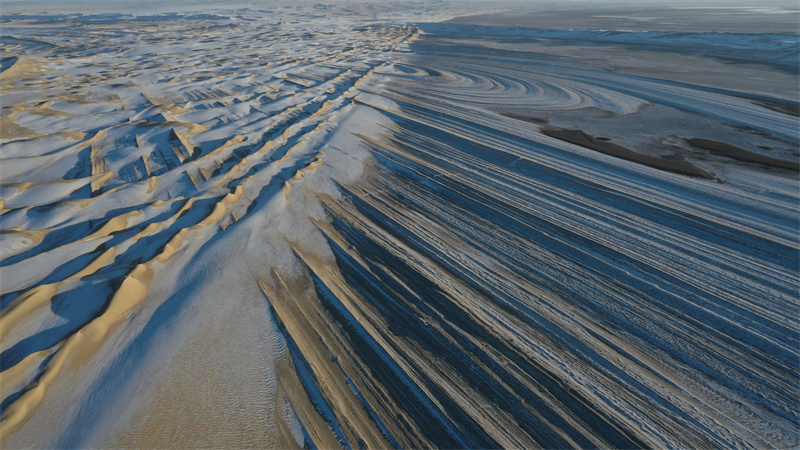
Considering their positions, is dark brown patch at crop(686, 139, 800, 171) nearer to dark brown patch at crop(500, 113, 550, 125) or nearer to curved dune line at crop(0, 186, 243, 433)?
dark brown patch at crop(500, 113, 550, 125)

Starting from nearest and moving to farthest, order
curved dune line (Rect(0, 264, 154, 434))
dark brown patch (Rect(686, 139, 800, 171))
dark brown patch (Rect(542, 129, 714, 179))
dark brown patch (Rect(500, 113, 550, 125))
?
curved dune line (Rect(0, 264, 154, 434)) → dark brown patch (Rect(542, 129, 714, 179)) → dark brown patch (Rect(686, 139, 800, 171)) → dark brown patch (Rect(500, 113, 550, 125))

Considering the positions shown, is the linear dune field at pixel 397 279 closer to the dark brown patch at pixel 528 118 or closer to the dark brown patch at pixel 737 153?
the dark brown patch at pixel 737 153

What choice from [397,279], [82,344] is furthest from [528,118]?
[82,344]

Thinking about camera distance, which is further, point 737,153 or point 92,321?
point 737,153

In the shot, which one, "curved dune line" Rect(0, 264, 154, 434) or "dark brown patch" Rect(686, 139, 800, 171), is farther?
"dark brown patch" Rect(686, 139, 800, 171)

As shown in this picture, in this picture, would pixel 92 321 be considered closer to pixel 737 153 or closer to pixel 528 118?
pixel 528 118

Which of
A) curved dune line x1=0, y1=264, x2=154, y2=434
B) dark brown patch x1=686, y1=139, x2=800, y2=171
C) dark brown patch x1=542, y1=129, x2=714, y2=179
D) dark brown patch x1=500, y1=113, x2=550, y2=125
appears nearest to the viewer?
curved dune line x1=0, y1=264, x2=154, y2=434

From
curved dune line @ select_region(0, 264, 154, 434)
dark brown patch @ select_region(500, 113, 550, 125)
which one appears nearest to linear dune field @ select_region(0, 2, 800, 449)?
curved dune line @ select_region(0, 264, 154, 434)

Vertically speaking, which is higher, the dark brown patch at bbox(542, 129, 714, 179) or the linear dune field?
the dark brown patch at bbox(542, 129, 714, 179)

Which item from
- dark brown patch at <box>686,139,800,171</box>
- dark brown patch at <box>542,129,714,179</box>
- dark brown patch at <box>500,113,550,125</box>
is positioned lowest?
dark brown patch at <box>542,129,714,179</box>
